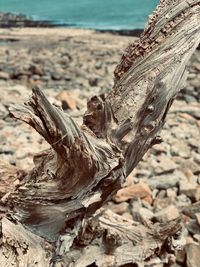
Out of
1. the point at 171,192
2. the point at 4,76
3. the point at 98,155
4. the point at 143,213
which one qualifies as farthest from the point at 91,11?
the point at 98,155

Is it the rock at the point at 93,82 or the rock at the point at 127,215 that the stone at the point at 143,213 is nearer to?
the rock at the point at 127,215

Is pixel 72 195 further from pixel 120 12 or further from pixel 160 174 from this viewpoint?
pixel 120 12

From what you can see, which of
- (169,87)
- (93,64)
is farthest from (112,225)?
(93,64)

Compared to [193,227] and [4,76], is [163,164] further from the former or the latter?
[4,76]

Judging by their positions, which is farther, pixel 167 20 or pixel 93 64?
pixel 93 64

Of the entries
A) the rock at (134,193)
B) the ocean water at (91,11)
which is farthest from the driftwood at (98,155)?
the ocean water at (91,11)

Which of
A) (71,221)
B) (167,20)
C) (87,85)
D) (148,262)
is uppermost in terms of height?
(167,20)
